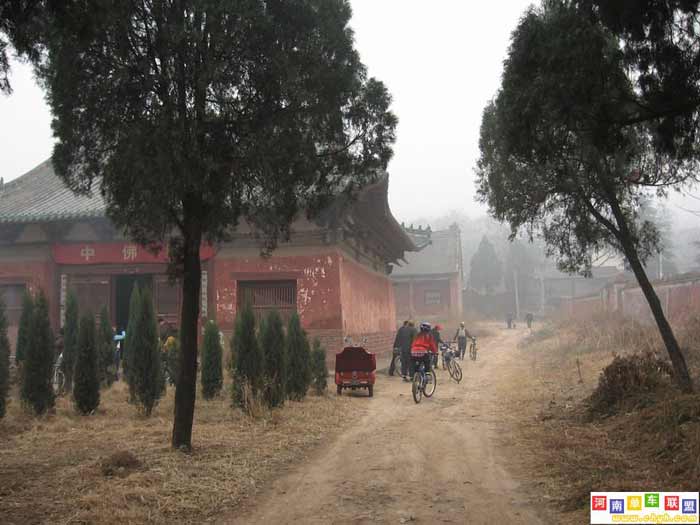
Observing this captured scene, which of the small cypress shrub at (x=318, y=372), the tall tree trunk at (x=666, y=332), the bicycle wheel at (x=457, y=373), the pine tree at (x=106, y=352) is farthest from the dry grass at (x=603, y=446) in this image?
the pine tree at (x=106, y=352)

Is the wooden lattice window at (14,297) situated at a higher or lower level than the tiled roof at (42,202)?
lower

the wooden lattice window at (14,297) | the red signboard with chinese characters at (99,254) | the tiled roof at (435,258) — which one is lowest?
the wooden lattice window at (14,297)

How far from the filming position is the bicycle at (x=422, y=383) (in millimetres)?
11672

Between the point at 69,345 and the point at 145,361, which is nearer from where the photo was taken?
the point at 145,361

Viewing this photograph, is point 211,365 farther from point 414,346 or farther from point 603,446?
point 603,446

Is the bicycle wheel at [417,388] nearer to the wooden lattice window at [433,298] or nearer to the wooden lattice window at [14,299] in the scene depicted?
the wooden lattice window at [14,299]

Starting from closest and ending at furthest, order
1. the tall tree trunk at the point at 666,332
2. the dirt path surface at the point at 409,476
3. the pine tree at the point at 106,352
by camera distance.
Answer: the dirt path surface at the point at 409,476 → the tall tree trunk at the point at 666,332 → the pine tree at the point at 106,352

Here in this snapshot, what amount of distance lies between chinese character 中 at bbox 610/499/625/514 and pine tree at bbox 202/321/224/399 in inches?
312

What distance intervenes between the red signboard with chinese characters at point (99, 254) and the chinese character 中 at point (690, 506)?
16623 millimetres

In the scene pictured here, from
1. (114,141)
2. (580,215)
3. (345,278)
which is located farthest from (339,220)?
(114,141)

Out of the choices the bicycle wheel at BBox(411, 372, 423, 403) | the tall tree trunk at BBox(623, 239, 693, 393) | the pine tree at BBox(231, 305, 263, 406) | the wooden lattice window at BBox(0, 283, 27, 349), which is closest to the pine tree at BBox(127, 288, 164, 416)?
the pine tree at BBox(231, 305, 263, 406)

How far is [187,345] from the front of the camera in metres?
6.88

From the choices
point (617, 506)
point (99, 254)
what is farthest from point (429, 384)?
point (99, 254)

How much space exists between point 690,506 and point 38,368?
8.61m
